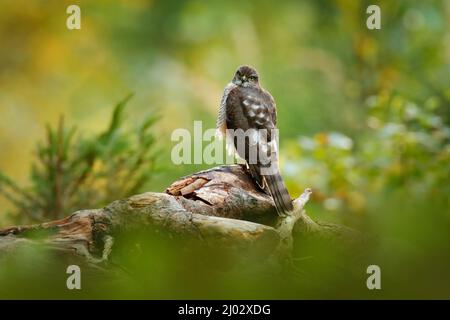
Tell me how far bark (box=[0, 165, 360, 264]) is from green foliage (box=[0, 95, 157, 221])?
692mm

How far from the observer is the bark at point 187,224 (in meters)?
1.86

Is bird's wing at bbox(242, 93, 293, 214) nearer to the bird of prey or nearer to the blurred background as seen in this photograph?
the bird of prey

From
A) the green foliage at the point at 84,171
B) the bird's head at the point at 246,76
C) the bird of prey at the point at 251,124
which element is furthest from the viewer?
the bird's head at the point at 246,76

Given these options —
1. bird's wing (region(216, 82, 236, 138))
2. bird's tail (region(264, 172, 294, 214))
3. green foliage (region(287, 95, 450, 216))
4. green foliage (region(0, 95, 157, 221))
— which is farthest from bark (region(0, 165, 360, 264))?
green foliage (region(287, 95, 450, 216))

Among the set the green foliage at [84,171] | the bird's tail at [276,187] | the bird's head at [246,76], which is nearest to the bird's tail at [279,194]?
the bird's tail at [276,187]

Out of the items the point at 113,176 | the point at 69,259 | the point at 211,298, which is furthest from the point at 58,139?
the point at 211,298

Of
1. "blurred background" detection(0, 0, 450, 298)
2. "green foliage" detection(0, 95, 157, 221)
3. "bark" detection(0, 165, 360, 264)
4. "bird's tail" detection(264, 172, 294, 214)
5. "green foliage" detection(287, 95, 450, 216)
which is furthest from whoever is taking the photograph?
"blurred background" detection(0, 0, 450, 298)

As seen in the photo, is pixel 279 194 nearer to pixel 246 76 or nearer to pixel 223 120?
pixel 223 120

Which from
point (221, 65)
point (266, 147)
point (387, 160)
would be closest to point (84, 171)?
point (266, 147)

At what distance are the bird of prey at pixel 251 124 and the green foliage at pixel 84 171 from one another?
0.38 metres

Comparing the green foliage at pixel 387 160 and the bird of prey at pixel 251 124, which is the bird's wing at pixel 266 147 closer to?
the bird of prey at pixel 251 124

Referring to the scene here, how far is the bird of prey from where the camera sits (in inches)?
107

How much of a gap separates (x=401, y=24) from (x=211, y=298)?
201 inches

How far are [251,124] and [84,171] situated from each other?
Result: 772 millimetres
